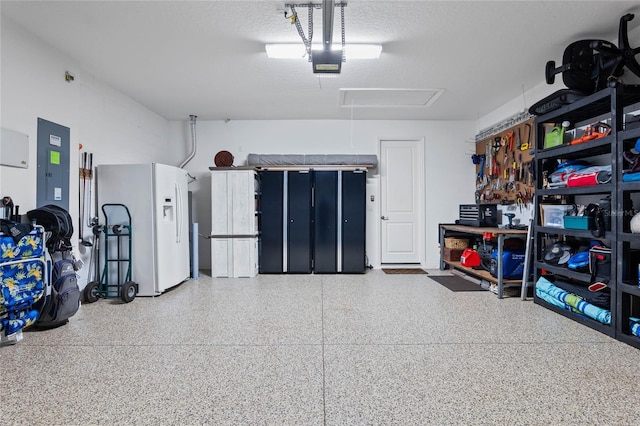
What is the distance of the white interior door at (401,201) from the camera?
6043 mm

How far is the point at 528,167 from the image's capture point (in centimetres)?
448

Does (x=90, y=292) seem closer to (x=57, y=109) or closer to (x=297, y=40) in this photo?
(x=57, y=109)

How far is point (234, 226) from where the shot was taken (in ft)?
17.2

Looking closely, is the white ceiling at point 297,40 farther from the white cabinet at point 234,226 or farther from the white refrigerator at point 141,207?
the white cabinet at point 234,226

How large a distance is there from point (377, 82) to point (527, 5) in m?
1.81

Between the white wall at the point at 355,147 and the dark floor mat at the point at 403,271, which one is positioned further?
the white wall at the point at 355,147

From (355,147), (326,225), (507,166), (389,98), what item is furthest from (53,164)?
(507,166)

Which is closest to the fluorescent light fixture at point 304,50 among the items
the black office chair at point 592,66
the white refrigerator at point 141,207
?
the black office chair at point 592,66

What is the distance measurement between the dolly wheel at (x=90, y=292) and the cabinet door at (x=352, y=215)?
348 centimetres

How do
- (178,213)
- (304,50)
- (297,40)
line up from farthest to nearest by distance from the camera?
(178,213)
(304,50)
(297,40)

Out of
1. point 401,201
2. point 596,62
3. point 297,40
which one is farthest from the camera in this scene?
point 401,201

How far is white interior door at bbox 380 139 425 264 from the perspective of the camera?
6.04m

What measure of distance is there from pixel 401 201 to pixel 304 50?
139 inches

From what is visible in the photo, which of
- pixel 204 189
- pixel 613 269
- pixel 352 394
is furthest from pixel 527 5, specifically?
pixel 204 189
